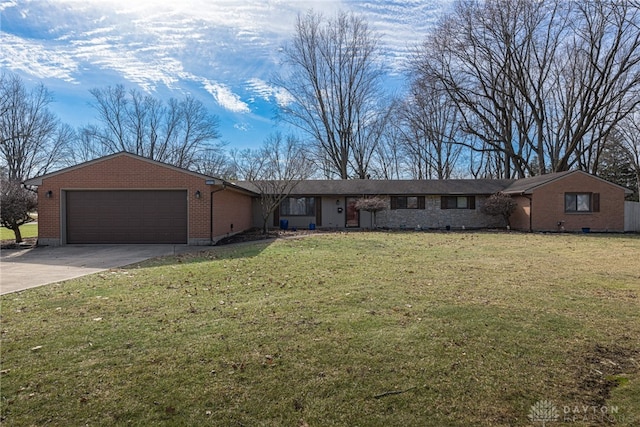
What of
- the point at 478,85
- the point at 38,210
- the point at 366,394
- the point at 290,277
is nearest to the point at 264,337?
Result: the point at 366,394

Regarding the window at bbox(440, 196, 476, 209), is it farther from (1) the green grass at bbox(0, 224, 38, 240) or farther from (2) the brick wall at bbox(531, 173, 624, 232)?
(1) the green grass at bbox(0, 224, 38, 240)

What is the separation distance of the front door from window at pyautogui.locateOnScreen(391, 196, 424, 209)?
248cm

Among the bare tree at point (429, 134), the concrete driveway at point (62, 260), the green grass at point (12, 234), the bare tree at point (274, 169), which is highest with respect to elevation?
the bare tree at point (429, 134)

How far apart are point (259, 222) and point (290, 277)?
56.7 feet

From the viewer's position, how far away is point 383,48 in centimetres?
3244

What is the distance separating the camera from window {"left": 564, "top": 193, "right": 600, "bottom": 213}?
20.9m

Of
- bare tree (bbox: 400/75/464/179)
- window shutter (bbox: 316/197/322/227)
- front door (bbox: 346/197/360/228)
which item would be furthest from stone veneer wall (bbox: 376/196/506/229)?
bare tree (bbox: 400/75/464/179)

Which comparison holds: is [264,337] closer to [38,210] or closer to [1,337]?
[1,337]

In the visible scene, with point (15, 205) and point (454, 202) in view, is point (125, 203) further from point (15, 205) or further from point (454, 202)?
point (454, 202)

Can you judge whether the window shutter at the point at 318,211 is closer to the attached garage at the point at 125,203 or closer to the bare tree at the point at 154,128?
the attached garage at the point at 125,203

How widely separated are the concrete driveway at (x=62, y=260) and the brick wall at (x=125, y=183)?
0.95 m

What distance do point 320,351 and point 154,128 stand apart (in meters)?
41.2

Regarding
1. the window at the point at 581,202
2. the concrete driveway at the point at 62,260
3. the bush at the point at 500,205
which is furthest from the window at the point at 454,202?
the concrete driveway at the point at 62,260

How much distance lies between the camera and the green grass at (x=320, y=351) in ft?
8.55
